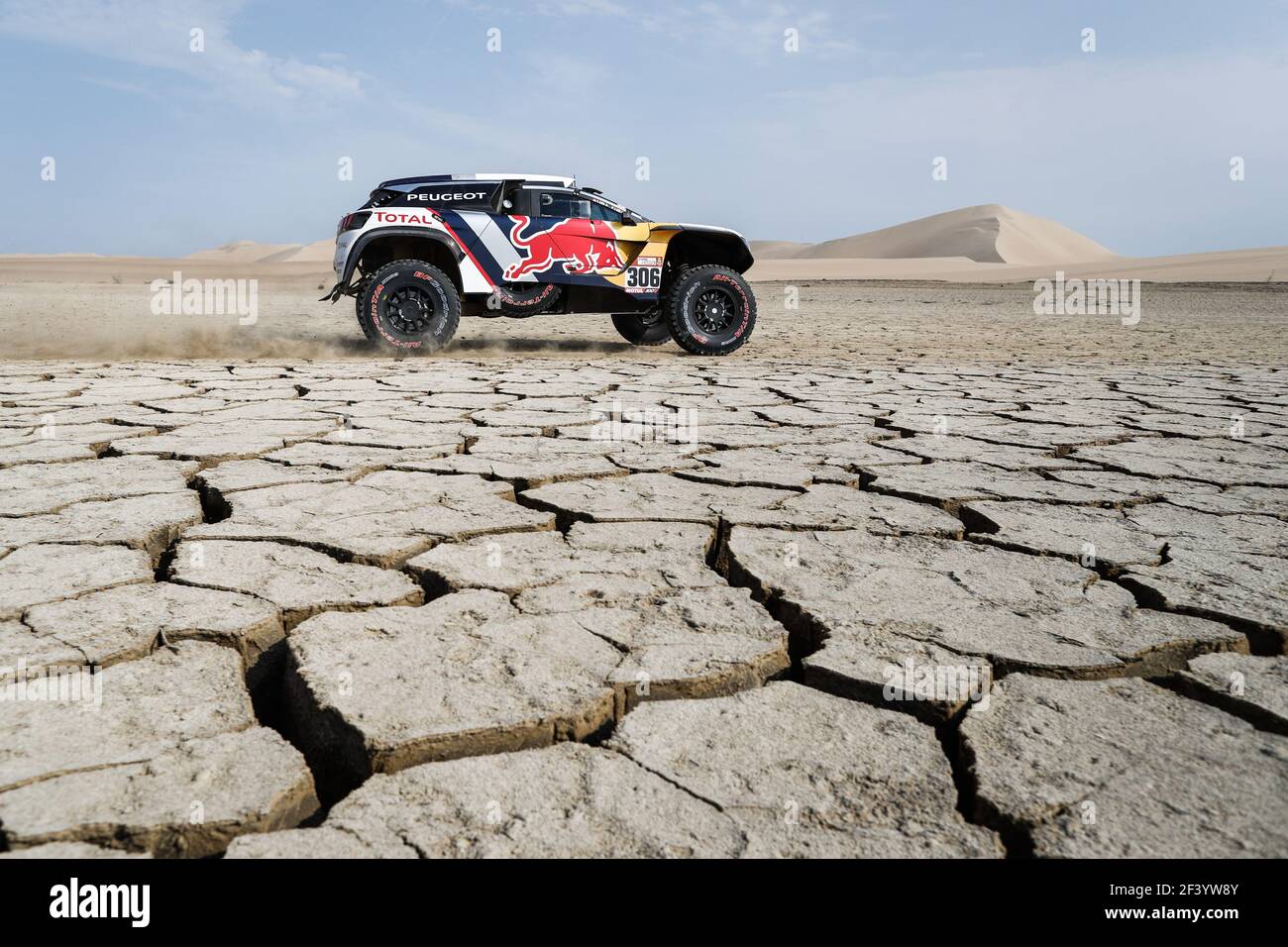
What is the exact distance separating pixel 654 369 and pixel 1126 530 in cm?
416

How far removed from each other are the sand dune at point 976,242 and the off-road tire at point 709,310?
150 ft

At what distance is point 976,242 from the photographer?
186ft

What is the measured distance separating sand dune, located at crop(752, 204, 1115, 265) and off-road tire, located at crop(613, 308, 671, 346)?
148 ft

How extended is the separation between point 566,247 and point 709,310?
123 cm

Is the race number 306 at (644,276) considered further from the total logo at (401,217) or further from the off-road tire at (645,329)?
the total logo at (401,217)

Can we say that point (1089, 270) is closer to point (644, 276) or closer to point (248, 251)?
point (644, 276)

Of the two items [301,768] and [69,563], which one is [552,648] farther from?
[69,563]

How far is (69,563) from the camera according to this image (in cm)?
211

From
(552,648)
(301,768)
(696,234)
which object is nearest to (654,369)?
(696,234)

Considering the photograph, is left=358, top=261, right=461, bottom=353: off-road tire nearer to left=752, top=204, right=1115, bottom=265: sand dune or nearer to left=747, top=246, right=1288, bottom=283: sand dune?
left=747, top=246, right=1288, bottom=283: sand dune

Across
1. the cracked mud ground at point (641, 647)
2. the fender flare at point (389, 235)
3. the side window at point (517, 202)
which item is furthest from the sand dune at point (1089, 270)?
the cracked mud ground at point (641, 647)

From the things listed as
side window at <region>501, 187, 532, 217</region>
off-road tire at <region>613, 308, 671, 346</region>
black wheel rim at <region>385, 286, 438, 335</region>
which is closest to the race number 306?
side window at <region>501, 187, 532, 217</region>

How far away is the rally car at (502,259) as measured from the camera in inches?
268

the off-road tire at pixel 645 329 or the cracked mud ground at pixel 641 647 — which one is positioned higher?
the off-road tire at pixel 645 329
